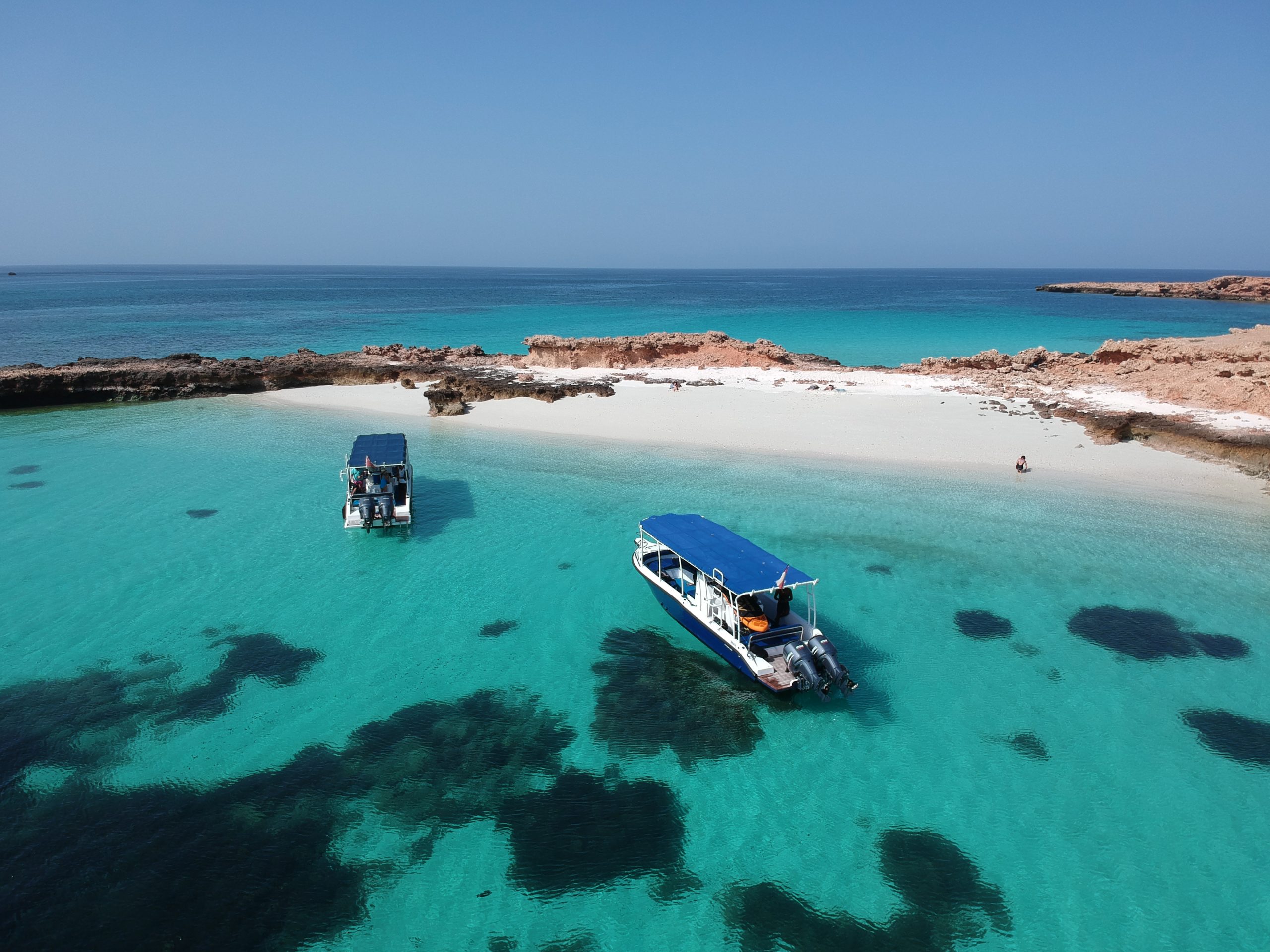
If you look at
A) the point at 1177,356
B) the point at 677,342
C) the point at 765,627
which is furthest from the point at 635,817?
the point at 1177,356

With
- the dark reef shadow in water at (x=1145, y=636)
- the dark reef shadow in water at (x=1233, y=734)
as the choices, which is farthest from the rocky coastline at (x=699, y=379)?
the dark reef shadow in water at (x=1233, y=734)

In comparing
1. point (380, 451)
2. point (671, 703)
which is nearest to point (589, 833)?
point (671, 703)

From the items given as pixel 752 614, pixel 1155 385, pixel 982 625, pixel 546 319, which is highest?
pixel 546 319

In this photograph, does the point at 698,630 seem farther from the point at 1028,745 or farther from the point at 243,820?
the point at 243,820

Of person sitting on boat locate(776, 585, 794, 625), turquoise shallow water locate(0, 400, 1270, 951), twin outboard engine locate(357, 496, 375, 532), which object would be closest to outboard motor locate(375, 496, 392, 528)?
twin outboard engine locate(357, 496, 375, 532)

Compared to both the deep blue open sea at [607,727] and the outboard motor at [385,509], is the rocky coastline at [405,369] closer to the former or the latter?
the deep blue open sea at [607,727]

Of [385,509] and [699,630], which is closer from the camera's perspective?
[699,630]

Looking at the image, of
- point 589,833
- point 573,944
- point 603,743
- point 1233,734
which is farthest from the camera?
point 1233,734
